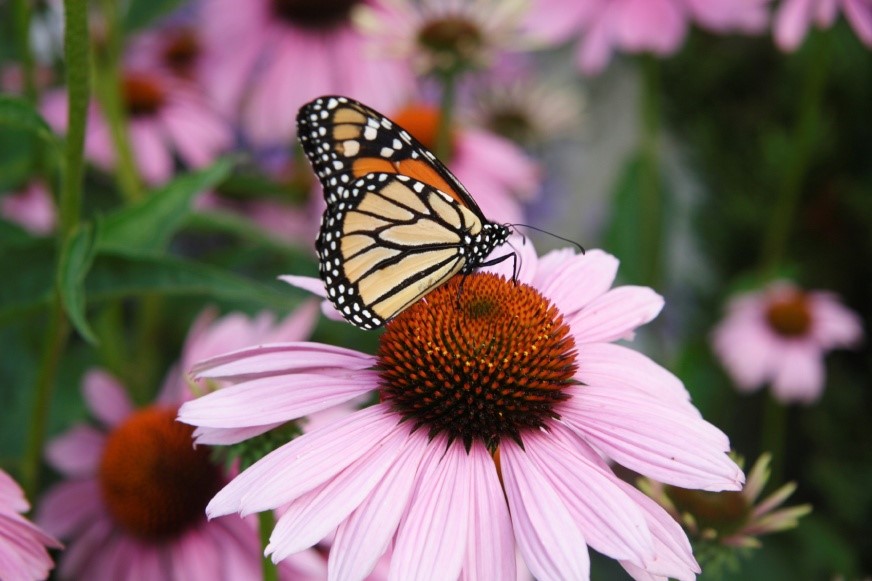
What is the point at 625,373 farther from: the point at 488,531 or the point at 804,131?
the point at 804,131

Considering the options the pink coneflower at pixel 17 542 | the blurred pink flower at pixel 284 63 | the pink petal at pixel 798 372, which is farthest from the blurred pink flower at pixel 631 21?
the pink coneflower at pixel 17 542

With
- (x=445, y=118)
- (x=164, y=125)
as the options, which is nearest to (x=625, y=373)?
(x=445, y=118)

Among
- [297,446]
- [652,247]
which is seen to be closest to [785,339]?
[652,247]

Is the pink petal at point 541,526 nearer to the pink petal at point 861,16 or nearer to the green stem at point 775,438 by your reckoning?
the pink petal at point 861,16

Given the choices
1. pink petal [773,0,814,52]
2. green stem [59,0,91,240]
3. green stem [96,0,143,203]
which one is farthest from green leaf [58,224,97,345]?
pink petal [773,0,814,52]

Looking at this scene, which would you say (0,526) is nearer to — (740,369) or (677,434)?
(677,434)

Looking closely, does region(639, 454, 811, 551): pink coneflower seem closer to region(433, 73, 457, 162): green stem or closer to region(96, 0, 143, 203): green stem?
region(433, 73, 457, 162): green stem
